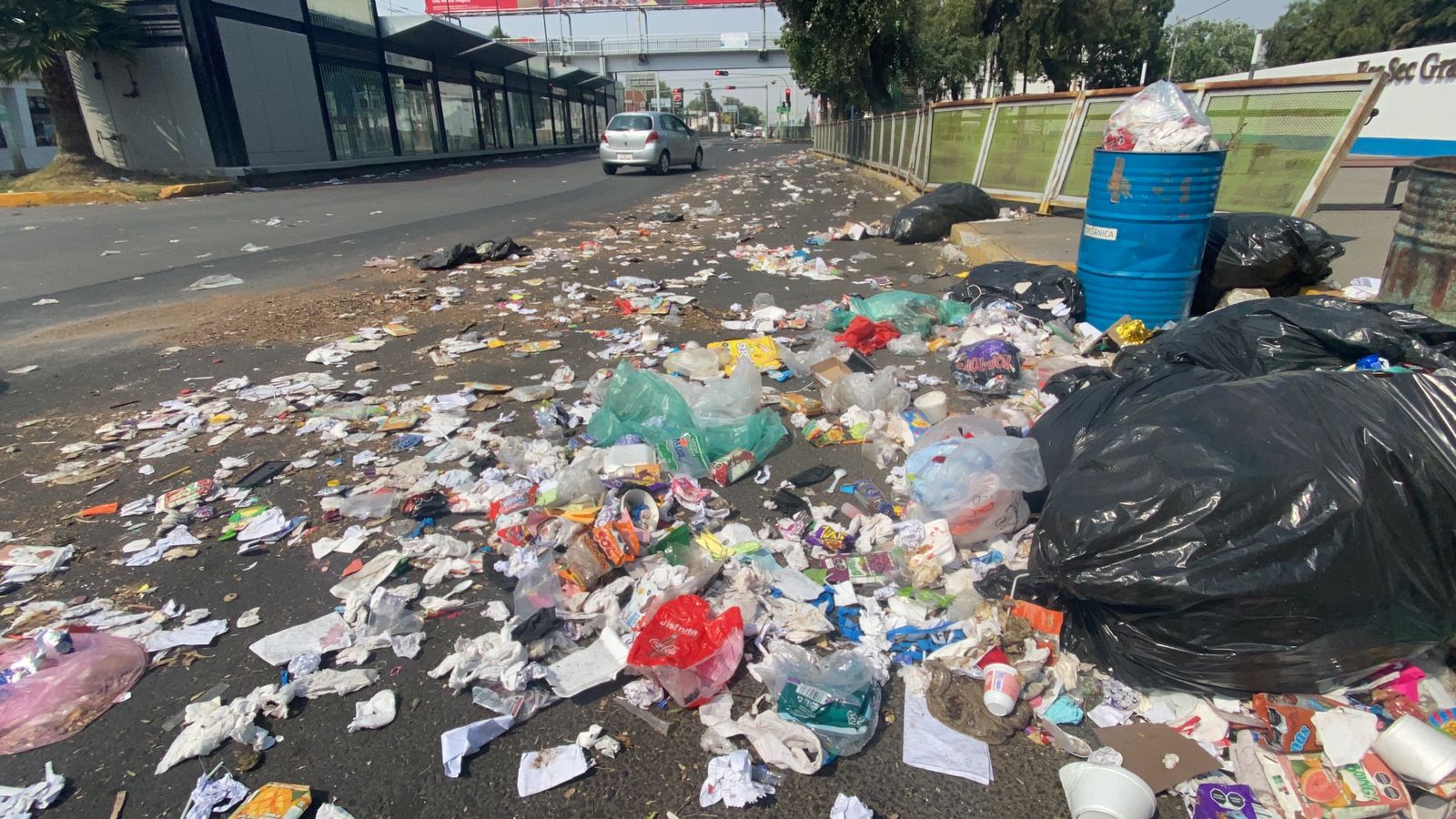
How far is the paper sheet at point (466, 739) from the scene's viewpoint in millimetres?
1699

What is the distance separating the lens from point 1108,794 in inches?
59.6

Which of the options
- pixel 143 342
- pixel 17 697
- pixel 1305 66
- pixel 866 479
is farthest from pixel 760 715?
pixel 1305 66

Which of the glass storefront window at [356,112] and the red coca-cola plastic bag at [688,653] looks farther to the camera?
the glass storefront window at [356,112]

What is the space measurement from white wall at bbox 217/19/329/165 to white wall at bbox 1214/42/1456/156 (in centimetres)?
2538

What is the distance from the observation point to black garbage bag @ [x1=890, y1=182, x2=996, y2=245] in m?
8.23

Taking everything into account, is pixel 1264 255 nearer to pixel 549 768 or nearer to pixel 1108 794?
pixel 1108 794

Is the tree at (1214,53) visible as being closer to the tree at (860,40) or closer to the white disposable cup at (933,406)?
the tree at (860,40)

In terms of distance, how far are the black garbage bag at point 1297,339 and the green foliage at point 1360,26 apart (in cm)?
4153

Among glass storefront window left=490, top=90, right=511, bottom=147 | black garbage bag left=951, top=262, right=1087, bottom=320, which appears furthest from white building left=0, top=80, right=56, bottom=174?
black garbage bag left=951, top=262, right=1087, bottom=320

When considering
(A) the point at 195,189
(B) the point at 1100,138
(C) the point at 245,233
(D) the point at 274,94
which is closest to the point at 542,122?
(D) the point at 274,94

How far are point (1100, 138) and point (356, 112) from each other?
2105 cm

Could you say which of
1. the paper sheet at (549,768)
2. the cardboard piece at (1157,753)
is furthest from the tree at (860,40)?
the paper sheet at (549,768)

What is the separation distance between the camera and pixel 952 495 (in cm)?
249

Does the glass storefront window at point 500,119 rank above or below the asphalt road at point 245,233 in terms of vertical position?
above
